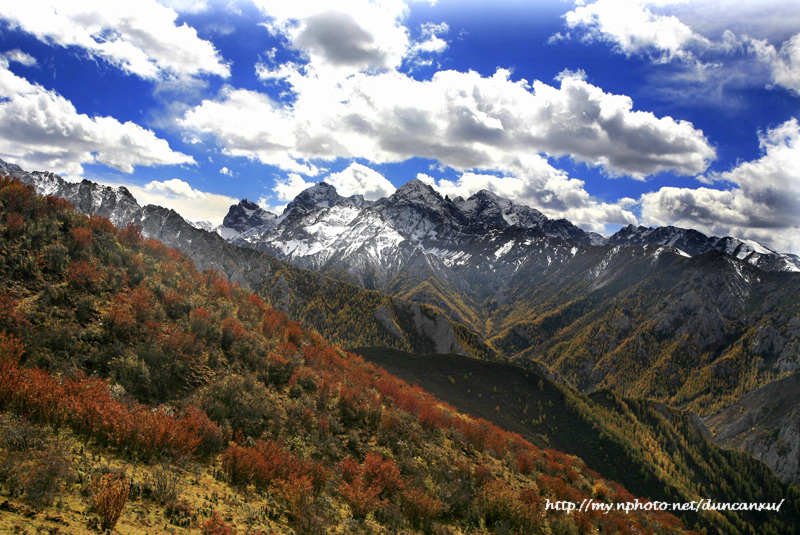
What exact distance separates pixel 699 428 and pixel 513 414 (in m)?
123

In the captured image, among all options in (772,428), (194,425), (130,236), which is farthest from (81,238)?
(772,428)

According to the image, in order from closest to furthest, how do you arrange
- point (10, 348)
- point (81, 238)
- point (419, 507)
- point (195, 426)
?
point (10, 348) < point (195, 426) < point (419, 507) < point (81, 238)

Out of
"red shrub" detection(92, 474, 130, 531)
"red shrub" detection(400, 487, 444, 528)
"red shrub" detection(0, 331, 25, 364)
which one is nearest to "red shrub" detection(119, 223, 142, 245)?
"red shrub" detection(0, 331, 25, 364)

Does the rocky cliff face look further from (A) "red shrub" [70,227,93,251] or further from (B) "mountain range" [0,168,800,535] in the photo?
(A) "red shrub" [70,227,93,251]

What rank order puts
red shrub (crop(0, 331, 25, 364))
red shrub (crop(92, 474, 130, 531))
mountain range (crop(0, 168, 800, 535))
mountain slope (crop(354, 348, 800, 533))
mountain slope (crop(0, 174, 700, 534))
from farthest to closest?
mountain slope (crop(354, 348, 800, 533)) < red shrub (crop(0, 331, 25, 364)) < mountain slope (crop(0, 174, 700, 534)) < mountain range (crop(0, 168, 800, 535)) < red shrub (crop(92, 474, 130, 531))

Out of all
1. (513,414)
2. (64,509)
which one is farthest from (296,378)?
(513,414)

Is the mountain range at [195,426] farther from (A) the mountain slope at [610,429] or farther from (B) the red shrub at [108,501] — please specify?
(A) the mountain slope at [610,429]

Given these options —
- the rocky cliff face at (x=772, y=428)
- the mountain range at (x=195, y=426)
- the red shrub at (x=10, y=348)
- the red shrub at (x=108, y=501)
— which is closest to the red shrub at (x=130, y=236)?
the mountain range at (x=195, y=426)

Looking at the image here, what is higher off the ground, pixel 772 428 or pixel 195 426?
pixel 195 426

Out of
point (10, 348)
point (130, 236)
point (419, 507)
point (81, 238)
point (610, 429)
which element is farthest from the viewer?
point (610, 429)

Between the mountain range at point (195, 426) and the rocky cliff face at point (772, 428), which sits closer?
the mountain range at point (195, 426)

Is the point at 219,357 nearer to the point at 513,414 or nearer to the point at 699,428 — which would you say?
the point at 513,414

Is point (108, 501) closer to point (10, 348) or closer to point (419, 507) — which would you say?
point (10, 348)

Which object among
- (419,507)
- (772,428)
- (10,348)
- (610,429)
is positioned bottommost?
(772,428)
